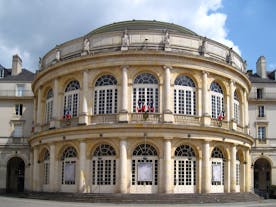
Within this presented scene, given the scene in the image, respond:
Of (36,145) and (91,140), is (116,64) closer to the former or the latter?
(91,140)

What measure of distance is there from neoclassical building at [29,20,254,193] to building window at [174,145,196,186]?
8cm

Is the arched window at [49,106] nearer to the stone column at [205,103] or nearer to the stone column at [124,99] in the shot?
the stone column at [124,99]

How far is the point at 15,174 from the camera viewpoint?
57844 millimetres

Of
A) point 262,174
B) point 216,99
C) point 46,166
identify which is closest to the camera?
point 216,99

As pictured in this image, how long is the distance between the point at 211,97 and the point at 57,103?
13.1 metres

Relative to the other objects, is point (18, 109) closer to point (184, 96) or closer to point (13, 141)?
point (13, 141)

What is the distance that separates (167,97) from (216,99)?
5.34 metres

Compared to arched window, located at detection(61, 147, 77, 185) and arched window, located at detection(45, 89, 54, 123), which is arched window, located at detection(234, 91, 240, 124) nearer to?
arched window, located at detection(61, 147, 77, 185)

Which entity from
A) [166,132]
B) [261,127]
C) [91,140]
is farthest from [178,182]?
[261,127]

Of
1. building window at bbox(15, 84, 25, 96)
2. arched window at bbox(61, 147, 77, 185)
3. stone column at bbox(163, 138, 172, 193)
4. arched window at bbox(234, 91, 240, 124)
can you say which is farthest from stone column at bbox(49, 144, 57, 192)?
building window at bbox(15, 84, 25, 96)

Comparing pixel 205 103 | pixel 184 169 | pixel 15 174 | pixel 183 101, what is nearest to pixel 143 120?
pixel 183 101

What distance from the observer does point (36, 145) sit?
41969 mm

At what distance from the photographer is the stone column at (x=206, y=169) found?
119 feet

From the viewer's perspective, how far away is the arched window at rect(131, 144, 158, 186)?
3528 centimetres
